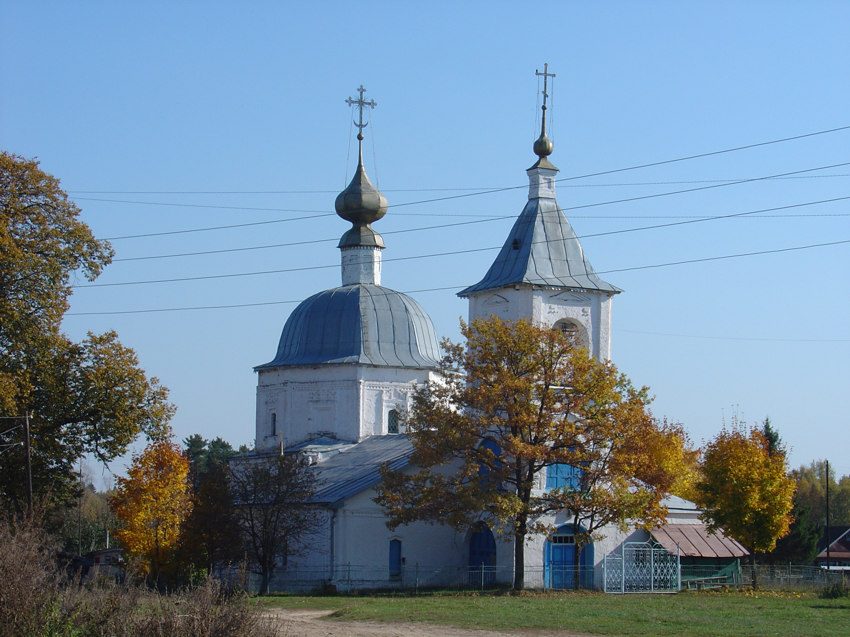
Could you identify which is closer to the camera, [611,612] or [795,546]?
[611,612]

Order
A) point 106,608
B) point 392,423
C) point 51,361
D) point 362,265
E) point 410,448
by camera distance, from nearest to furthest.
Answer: point 106,608
point 51,361
point 410,448
point 392,423
point 362,265

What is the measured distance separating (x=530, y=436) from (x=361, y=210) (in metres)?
18.2

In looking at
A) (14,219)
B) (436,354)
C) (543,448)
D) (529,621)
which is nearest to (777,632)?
(529,621)

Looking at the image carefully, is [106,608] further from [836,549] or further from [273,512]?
[836,549]

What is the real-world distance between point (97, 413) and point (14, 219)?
5509 mm

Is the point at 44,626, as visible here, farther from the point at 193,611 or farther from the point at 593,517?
the point at 593,517

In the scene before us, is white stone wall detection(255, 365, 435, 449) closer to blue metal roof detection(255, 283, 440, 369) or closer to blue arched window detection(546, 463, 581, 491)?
blue metal roof detection(255, 283, 440, 369)

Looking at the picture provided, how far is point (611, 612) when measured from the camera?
26125 mm

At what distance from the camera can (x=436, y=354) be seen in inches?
1869

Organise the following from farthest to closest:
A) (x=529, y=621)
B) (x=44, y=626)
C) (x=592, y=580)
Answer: (x=592, y=580)
(x=529, y=621)
(x=44, y=626)

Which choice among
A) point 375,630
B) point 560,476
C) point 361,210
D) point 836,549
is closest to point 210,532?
point 560,476

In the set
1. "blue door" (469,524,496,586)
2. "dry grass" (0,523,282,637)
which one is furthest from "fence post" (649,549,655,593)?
"dry grass" (0,523,282,637)

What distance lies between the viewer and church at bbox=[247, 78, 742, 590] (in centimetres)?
3606

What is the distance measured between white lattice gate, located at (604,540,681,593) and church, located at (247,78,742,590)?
0.28ft
